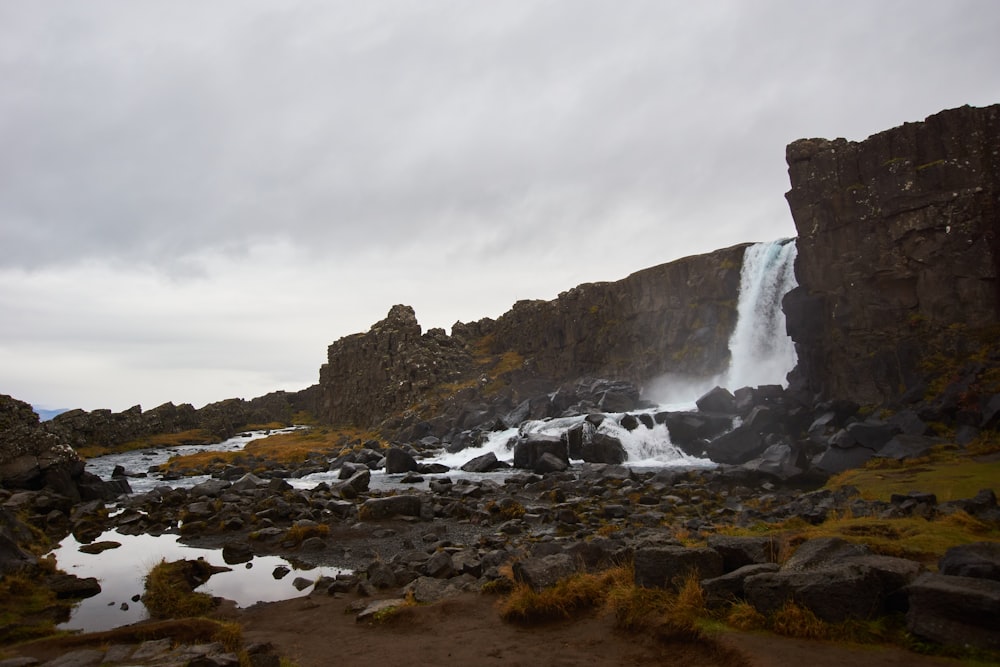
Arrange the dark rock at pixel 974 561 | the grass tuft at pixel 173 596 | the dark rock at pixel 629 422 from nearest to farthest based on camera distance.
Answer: the dark rock at pixel 974 561, the grass tuft at pixel 173 596, the dark rock at pixel 629 422

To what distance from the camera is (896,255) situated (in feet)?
148

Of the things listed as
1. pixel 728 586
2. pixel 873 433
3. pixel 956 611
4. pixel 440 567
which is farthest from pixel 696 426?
pixel 956 611

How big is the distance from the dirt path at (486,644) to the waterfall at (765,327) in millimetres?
50779

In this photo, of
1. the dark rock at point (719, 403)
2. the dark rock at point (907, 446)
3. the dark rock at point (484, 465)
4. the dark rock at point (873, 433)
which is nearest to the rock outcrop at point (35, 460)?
the dark rock at point (484, 465)

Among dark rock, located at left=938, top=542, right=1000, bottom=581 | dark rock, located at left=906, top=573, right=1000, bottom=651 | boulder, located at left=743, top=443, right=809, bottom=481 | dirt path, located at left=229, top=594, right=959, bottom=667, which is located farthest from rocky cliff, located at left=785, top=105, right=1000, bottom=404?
→ dirt path, located at left=229, top=594, right=959, bottom=667

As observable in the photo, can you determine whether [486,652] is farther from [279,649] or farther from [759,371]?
[759,371]

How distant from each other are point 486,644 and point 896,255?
47043 mm

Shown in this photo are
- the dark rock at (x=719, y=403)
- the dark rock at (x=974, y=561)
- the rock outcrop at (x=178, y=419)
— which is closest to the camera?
the dark rock at (x=974, y=561)

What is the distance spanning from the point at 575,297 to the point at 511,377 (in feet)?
53.8

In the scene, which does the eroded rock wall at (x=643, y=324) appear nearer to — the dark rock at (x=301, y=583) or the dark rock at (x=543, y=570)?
the dark rock at (x=301, y=583)

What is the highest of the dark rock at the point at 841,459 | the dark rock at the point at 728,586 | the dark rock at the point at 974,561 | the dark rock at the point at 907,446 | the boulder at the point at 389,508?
the dark rock at the point at 974,561

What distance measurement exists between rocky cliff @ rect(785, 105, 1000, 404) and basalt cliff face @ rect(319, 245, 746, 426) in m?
22.7

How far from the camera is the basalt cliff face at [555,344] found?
2987 inches

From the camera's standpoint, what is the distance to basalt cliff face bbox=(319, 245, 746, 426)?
75875mm
